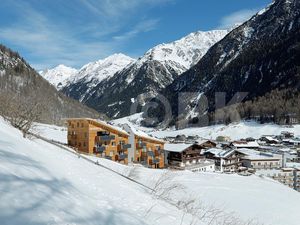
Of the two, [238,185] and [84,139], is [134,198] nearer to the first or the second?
[238,185]

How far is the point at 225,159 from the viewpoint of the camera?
54.8 metres

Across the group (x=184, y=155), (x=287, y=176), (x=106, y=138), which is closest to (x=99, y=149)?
(x=106, y=138)

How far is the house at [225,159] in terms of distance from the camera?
176ft

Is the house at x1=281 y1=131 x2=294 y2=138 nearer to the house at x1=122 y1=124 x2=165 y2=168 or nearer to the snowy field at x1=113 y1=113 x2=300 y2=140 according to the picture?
the snowy field at x1=113 y1=113 x2=300 y2=140

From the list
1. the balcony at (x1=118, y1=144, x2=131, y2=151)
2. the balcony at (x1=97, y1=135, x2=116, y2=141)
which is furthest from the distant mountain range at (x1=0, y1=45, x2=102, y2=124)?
Result: the balcony at (x1=97, y1=135, x2=116, y2=141)

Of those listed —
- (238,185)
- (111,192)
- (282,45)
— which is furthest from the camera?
(282,45)

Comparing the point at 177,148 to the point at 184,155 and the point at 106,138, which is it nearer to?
the point at 184,155

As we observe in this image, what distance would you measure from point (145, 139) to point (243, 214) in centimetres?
3175

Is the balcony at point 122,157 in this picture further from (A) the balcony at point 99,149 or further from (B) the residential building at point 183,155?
(B) the residential building at point 183,155

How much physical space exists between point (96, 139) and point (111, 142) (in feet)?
6.64

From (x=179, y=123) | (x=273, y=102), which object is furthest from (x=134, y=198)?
(x=179, y=123)

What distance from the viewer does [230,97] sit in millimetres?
191625

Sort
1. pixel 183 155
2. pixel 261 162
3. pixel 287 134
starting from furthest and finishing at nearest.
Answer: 1. pixel 287 134
2. pixel 261 162
3. pixel 183 155

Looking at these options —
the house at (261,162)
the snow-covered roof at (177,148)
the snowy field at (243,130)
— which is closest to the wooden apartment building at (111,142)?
the snow-covered roof at (177,148)
